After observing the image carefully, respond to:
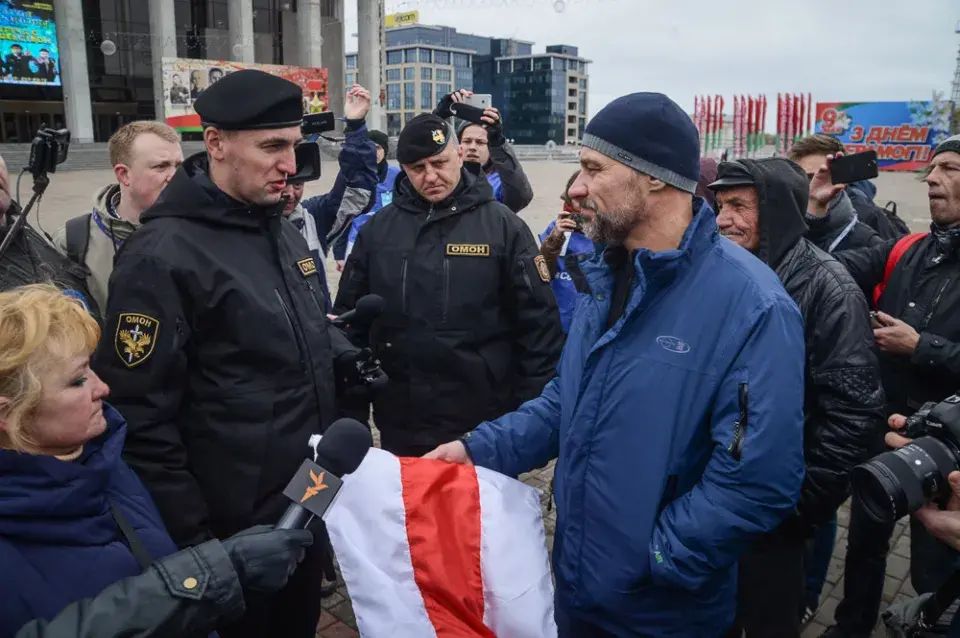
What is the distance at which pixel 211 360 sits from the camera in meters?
2.28

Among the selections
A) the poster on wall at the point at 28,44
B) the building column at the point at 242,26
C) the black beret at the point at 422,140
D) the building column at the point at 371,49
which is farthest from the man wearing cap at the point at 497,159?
the building column at the point at 371,49

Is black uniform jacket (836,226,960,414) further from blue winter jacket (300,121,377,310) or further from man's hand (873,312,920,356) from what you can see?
blue winter jacket (300,121,377,310)

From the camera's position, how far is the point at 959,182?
322 centimetres

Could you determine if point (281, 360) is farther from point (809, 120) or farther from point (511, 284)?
point (809, 120)

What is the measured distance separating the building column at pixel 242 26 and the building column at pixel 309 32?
3266mm

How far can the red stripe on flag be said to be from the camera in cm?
201

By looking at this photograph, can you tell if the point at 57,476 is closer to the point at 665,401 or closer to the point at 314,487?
the point at 314,487

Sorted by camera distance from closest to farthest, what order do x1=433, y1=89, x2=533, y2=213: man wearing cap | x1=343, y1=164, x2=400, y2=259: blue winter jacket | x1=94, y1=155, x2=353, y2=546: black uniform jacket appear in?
x1=94, y1=155, x2=353, y2=546: black uniform jacket
x1=433, y1=89, x2=533, y2=213: man wearing cap
x1=343, y1=164, x2=400, y2=259: blue winter jacket

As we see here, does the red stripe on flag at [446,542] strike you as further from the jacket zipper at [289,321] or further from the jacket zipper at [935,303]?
the jacket zipper at [935,303]

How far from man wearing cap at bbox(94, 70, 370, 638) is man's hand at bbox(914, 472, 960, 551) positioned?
1.90 m

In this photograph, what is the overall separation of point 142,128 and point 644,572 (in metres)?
3.11

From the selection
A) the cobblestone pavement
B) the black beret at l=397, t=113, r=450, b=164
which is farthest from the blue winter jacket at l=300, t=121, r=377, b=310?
the cobblestone pavement

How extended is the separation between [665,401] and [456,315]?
62.8 inches

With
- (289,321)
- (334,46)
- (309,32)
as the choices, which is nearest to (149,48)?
(309,32)
